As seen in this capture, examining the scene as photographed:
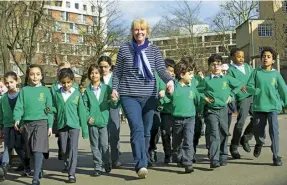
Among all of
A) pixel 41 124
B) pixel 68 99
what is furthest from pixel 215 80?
pixel 41 124

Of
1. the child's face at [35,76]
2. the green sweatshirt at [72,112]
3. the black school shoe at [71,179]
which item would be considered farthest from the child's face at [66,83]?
the black school shoe at [71,179]

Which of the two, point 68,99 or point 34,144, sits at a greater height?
point 68,99

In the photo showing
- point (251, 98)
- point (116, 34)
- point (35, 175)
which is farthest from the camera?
point (116, 34)

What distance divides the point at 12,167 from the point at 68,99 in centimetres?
229

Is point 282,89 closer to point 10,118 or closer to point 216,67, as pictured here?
point 216,67

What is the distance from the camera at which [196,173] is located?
706 cm

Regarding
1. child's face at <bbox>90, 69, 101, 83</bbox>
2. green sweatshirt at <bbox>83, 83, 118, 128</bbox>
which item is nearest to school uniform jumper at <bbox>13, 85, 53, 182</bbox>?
green sweatshirt at <bbox>83, 83, 118, 128</bbox>

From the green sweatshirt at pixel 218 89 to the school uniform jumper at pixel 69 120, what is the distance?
6.39 feet

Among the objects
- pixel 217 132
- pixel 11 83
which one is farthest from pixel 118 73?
pixel 11 83

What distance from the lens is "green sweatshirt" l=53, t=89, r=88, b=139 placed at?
277 inches

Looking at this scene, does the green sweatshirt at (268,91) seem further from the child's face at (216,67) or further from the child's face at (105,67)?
the child's face at (105,67)

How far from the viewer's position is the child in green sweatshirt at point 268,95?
752 cm

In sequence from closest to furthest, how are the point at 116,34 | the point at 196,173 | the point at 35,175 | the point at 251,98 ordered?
the point at 35,175, the point at 196,173, the point at 251,98, the point at 116,34

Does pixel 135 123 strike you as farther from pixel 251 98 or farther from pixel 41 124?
pixel 251 98
